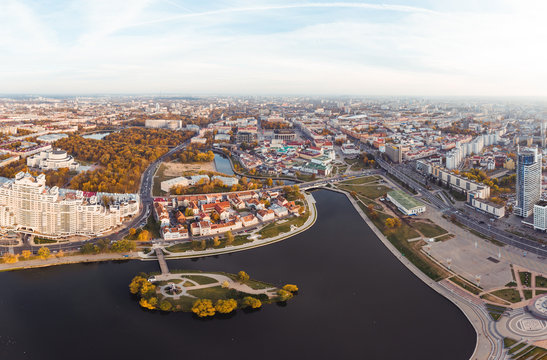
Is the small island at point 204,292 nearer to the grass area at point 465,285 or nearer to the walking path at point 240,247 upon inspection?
the walking path at point 240,247

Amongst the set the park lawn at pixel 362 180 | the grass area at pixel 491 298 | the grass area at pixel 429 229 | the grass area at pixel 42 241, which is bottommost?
the grass area at pixel 491 298

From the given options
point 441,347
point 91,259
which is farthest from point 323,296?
point 91,259

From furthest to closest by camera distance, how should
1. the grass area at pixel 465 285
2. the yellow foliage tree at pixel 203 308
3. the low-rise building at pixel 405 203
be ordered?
1. the low-rise building at pixel 405 203
2. the grass area at pixel 465 285
3. the yellow foliage tree at pixel 203 308

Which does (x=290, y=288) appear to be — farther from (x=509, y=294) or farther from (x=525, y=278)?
(x=525, y=278)

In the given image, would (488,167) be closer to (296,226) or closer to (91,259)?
(296,226)

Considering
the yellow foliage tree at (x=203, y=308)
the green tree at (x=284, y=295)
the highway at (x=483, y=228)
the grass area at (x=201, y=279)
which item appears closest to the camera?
the yellow foliage tree at (x=203, y=308)

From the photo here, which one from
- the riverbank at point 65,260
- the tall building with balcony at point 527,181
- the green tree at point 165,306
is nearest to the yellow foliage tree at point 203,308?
the green tree at point 165,306

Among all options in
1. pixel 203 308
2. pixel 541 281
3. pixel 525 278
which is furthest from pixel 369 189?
pixel 203 308
